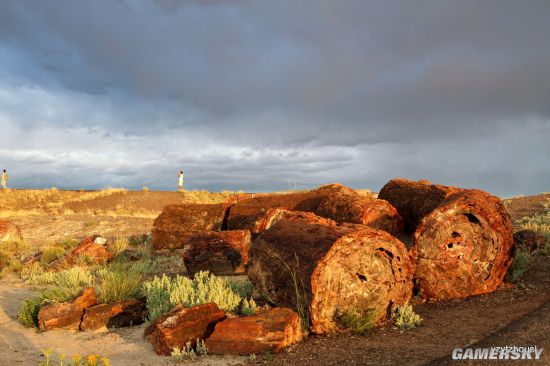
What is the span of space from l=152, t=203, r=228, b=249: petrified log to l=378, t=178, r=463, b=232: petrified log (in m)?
5.06

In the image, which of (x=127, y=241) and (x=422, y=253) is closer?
(x=422, y=253)

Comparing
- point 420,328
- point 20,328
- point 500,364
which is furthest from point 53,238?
point 500,364

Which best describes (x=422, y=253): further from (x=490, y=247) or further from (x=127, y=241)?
(x=127, y=241)

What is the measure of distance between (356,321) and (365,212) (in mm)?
3077

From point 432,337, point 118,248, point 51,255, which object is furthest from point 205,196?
point 432,337

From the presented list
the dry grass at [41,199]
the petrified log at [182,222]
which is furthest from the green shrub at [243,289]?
the dry grass at [41,199]

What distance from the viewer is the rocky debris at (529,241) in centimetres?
1119

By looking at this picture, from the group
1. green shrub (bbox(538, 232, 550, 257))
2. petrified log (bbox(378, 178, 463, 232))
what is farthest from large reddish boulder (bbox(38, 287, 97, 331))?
green shrub (bbox(538, 232, 550, 257))

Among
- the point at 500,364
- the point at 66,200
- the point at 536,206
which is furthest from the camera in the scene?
the point at 66,200

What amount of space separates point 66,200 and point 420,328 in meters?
37.2

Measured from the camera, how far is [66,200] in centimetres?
3856

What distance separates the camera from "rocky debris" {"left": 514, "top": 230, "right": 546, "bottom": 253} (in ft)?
36.7

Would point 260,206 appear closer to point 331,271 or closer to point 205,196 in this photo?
point 331,271

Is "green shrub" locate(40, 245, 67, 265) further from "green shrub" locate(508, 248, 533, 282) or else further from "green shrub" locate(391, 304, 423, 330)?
"green shrub" locate(508, 248, 533, 282)
